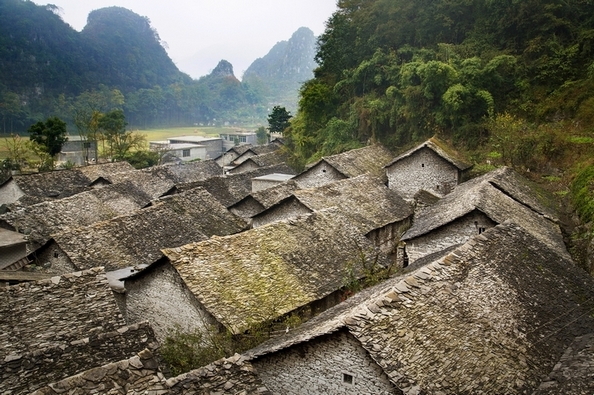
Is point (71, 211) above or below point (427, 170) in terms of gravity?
below

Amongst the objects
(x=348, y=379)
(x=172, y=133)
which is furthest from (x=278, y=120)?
(x=172, y=133)

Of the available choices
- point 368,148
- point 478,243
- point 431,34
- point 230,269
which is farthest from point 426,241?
point 431,34

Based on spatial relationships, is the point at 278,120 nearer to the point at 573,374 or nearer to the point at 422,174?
the point at 422,174

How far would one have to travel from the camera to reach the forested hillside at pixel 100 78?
91.9 m

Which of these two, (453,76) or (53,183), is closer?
(453,76)

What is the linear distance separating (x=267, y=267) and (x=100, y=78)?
4274 inches

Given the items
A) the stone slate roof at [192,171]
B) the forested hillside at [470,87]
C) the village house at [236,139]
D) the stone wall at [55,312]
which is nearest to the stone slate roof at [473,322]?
the stone wall at [55,312]

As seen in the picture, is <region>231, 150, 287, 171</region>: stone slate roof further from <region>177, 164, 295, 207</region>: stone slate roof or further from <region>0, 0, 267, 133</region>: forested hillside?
<region>0, 0, 267, 133</region>: forested hillside

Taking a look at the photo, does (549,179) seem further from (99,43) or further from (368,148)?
(99,43)

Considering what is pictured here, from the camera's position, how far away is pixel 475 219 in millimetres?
18203

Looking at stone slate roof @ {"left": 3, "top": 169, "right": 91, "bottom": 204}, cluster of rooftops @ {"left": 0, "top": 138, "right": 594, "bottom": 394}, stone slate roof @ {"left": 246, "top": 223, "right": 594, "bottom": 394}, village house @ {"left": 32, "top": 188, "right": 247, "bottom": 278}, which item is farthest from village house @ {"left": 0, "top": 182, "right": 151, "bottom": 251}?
stone slate roof @ {"left": 246, "top": 223, "right": 594, "bottom": 394}

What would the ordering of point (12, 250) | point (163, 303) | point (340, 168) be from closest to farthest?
1. point (163, 303)
2. point (12, 250)
3. point (340, 168)

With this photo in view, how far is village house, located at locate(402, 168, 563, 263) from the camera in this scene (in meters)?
17.9

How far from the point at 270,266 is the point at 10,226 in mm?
15529
